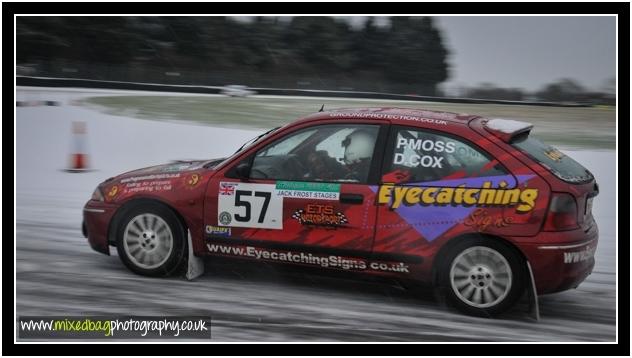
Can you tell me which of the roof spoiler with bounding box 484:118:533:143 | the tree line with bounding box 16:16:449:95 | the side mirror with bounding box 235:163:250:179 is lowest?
the side mirror with bounding box 235:163:250:179

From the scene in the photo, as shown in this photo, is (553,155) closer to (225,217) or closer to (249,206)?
(249,206)

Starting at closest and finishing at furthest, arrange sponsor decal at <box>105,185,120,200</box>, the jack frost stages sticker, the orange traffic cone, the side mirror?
1. the jack frost stages sticker
2. the side mirror
3. sponsor decal at <box>105,185,120,200</box>
4. the orange traffic cone

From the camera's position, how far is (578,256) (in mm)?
4871

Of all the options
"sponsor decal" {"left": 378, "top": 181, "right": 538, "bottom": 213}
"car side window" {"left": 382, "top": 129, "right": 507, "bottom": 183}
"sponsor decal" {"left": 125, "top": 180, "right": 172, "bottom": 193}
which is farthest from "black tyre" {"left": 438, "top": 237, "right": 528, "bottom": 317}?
"sponsor decal" {"left": 125, "top": 180, "right": 172, "bottom": 193}

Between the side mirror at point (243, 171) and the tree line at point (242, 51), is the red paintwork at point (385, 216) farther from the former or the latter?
the tree line at point (242, 51)

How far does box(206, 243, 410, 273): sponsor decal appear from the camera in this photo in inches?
203

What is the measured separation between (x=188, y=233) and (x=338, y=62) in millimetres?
3108

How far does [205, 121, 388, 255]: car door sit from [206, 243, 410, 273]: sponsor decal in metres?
0.05

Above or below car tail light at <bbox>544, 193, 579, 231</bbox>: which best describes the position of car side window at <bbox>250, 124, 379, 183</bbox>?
above

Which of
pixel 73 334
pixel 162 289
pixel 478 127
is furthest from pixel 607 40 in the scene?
→ pixel 73 334

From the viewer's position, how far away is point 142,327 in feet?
17.0

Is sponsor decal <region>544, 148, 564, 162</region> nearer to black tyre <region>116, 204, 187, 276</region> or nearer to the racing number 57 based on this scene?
Answer: the racing number 57

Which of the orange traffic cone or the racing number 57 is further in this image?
the orange traffic cone

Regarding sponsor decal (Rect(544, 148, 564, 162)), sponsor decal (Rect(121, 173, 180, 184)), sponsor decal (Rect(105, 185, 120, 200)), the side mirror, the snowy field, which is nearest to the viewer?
the snowy field
